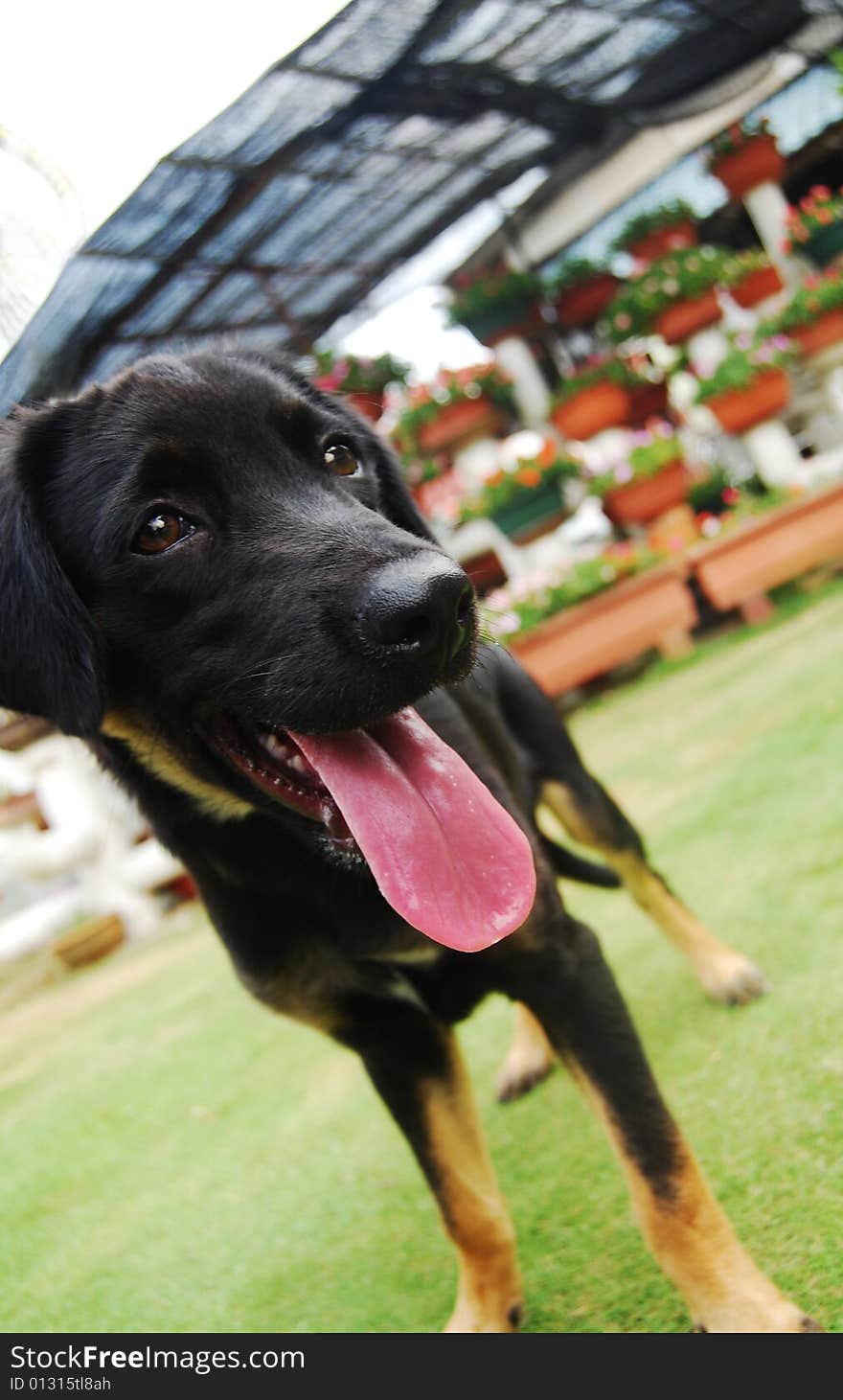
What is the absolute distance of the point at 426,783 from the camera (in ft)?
5.82

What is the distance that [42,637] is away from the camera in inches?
70.0

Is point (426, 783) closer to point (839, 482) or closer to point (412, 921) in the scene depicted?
point (412, 921)

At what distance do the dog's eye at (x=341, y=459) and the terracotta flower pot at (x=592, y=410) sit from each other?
8.53m

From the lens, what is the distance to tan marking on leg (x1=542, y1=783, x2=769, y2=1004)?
2.91m

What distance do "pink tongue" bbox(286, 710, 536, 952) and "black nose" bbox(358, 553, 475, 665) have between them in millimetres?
275

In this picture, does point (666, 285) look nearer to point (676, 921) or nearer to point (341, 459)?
point (676, 921)

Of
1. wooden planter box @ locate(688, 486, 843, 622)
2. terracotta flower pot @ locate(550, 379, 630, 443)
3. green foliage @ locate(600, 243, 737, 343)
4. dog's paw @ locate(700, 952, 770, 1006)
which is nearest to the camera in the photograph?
dog's paw @ locate(700, 952, 770, 1006)

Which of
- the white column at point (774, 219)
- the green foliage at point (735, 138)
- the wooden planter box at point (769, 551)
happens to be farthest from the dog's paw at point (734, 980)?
the green foliage at point (735, 138)

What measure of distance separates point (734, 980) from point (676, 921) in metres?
0.28

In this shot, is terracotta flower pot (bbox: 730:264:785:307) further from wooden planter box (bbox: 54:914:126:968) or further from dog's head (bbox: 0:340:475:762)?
dog's head (bbox: 0:340:475:762)

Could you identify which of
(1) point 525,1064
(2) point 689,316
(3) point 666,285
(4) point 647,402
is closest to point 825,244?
(2) point 689,316

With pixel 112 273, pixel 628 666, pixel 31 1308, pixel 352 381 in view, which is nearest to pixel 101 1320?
pixel 31 1308

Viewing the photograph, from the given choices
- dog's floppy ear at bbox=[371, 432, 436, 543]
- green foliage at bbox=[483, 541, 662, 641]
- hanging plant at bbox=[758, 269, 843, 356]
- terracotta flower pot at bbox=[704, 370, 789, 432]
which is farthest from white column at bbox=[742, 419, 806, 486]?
dog's floppy ear at bbox=[371, 432, 436, 543]

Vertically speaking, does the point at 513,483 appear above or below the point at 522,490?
above
